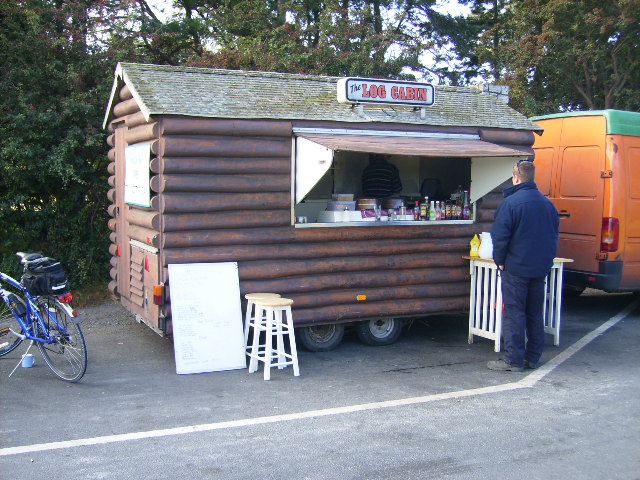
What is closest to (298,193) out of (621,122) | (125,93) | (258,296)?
(258,296)

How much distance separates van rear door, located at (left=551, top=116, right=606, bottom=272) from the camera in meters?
8.99

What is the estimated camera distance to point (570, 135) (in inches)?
371

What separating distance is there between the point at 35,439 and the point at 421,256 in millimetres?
4499

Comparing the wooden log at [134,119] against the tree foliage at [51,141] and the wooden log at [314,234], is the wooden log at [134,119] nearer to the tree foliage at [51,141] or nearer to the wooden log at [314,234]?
the wooden log at [314,234]

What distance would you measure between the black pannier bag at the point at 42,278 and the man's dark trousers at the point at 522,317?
14.2ft

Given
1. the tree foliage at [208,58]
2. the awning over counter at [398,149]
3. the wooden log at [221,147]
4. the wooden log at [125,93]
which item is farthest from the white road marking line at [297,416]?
the tree foliage at [208,58]

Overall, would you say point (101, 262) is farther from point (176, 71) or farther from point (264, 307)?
point (264, 307)

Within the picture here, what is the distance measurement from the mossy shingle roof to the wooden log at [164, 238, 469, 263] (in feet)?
4.34

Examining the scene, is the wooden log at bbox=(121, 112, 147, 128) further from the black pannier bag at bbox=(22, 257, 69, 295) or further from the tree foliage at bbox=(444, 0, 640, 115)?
the tree foliage at bbox=(444, 0, 640, 115)

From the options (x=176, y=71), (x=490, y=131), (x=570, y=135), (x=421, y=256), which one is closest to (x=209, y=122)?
(x=176, y=71)

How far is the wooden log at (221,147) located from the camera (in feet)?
21.2

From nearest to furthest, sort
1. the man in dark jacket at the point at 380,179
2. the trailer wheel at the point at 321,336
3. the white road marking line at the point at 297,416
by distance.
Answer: the white road marking line at the point at 297,416 → the trailer wheel at the point at 321,336 → the man in dark jacket at the point at 380,179

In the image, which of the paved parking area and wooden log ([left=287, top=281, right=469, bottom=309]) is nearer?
the paved parking area

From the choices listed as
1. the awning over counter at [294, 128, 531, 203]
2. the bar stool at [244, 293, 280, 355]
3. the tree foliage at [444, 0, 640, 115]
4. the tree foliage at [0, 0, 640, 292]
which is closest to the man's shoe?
the awning over counter at [294, 128, 531, 203]
